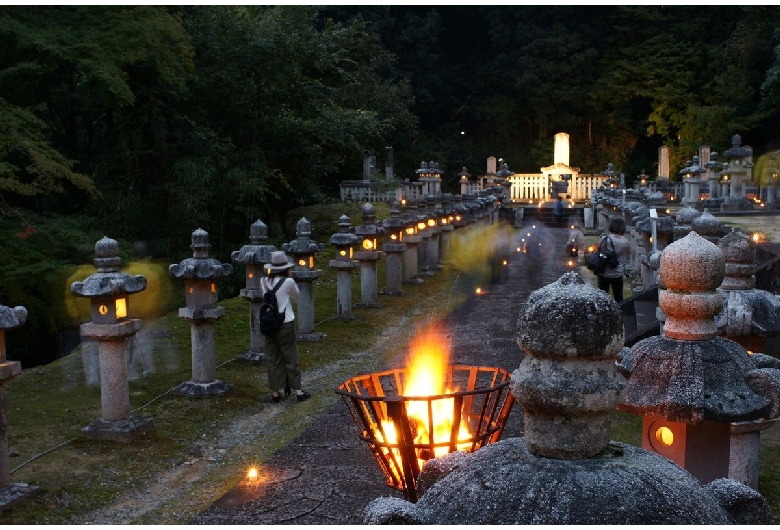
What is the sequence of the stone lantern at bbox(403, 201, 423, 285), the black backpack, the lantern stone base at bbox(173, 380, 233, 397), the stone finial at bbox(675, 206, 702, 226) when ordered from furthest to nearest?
the stone lantern at bbox(403, 201, 423, 285)
the lantern stone base at bbox(173, 380, 233, 397)
the black backpack
the stone finial at bbox(675, 206, 702, 226)

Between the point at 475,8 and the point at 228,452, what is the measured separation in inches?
→ 2002

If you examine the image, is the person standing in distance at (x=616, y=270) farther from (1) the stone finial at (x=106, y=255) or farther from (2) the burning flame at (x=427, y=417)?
(2) the burning flame at (x=427, y=417)

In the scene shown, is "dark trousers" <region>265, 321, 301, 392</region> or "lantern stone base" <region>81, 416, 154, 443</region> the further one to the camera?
"dark trousers" <region>265, 321, 301, 392</region>

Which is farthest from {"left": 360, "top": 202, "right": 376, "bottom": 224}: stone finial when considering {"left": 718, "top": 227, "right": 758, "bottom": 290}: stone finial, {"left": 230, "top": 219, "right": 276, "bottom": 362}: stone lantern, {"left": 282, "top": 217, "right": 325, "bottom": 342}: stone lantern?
{"left": 718, "top": 227, "right": 758, "bottom": 290}: stone finial

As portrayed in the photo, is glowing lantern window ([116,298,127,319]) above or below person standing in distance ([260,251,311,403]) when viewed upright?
above

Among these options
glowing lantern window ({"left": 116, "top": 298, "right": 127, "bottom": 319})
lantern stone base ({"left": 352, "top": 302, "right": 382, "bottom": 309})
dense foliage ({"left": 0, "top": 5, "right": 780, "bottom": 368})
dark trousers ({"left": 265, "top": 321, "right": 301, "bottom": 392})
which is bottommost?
lantern stone base ({"left": 352, "top": 302, "right": 382, "bottom": 309})

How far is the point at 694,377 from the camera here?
4.25 m

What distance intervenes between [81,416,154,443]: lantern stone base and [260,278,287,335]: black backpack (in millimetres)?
1736

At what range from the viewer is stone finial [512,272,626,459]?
2621 mm

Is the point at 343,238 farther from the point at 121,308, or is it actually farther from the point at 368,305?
the point at 121,308

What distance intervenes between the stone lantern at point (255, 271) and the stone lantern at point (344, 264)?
3.27 meters

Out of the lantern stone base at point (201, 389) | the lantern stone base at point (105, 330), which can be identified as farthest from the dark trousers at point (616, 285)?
the lantern stone base at point (105, 330)

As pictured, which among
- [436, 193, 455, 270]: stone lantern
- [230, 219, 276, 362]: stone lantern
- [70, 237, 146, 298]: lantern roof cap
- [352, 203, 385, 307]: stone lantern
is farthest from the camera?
[436, 193, 455, 270]: stone lantern

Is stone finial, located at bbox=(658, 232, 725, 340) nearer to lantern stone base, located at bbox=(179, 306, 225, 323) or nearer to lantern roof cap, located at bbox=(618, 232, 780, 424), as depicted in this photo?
lantern roof cap, located at bbox=(618, 232, 780, 424)
